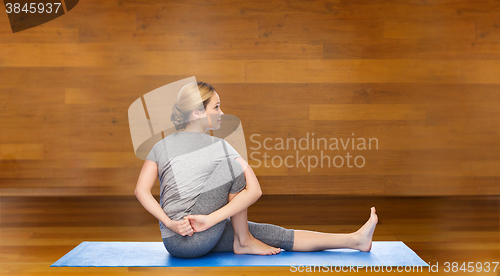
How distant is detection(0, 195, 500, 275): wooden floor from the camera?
5.15ft

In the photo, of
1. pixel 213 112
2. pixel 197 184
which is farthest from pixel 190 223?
pixel 213 112

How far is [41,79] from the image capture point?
9.87 ft

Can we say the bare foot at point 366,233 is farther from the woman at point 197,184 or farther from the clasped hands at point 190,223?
the clasped hands at point 190,223

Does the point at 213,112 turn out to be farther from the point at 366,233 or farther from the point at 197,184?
the point at 366,233

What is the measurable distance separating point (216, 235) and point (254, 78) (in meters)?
1.86

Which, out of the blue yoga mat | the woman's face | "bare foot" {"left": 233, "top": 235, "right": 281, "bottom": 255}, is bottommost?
the blue yoga mat

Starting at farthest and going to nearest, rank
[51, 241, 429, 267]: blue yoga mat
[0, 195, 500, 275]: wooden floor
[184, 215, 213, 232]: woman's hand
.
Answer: [0, 195, 500, 275]: wooden floor → [51, 241, 429, 267]: blue yoga mat → [184, 215, 213, 232]: woman's hand

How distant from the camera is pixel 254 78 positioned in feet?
9.82

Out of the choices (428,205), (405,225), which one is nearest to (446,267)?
(405,225)

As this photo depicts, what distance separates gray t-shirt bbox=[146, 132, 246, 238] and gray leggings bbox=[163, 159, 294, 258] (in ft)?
0.08

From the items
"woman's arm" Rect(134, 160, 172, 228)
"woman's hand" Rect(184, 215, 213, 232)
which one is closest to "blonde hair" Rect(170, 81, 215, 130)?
"woman's arm" Rect(134, 160, 172, 228)

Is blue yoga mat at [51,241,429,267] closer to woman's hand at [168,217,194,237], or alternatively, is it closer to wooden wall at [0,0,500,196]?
woman's hand at [168,217,194,237]

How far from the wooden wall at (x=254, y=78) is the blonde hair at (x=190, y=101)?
161 cm

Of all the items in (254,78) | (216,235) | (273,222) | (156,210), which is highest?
(254,78)
